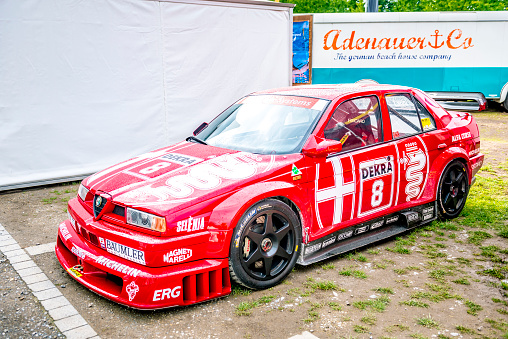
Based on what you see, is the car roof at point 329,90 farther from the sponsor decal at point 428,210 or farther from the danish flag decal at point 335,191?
the sponsor decal at point 428,210

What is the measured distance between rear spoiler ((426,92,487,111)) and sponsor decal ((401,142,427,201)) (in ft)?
38.5

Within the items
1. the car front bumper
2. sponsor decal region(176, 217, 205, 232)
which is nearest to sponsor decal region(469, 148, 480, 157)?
the car front bumper

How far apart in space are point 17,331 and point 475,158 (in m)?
5.01

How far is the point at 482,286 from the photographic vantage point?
3.93m

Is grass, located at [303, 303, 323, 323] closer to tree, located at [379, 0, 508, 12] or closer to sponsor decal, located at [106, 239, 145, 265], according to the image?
sponsor decal, located at [106, 239, 145, 265]

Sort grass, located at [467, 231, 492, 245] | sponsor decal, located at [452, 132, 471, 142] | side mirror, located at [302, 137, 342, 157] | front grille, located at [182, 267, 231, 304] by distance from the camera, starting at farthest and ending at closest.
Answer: sponsor decal, located at [452, 132, 471, 142]
grass, located at [467, 231, 492, 245]
side mirror, located at [302, 137, 342, 157]
front grille, located at [182, 267, 231, 304]

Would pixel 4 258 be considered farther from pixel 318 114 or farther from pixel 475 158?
pixel 475 158

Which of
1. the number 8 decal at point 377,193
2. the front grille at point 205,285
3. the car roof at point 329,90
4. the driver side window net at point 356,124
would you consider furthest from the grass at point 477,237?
the front grille at point 205,285

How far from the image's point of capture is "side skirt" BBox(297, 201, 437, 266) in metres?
4.15

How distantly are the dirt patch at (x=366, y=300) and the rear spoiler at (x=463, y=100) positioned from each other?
11742 millimetres

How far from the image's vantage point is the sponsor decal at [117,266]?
130 inches

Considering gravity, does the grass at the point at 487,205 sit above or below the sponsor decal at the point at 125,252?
below

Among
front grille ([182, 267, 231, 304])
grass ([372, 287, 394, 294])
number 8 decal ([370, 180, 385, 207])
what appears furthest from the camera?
number 8 decal ([370, 180, 385, 207])

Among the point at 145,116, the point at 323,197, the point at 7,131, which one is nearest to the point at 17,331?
the point at 323,197
